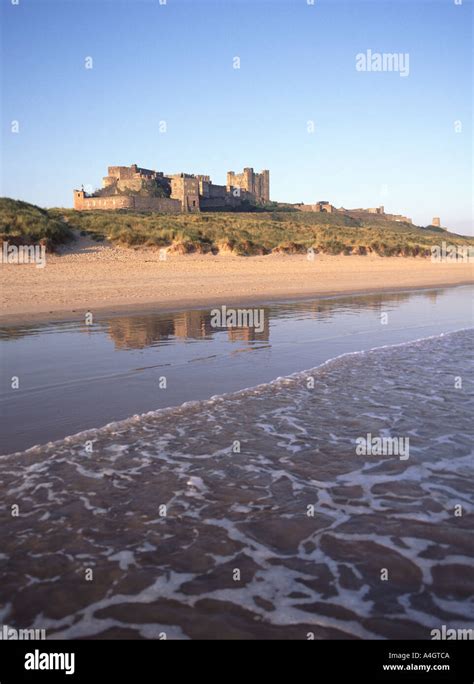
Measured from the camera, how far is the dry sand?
14703 mm

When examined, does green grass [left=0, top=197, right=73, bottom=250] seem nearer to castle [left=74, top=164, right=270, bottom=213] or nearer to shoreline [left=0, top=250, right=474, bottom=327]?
shoreline [left=0, top=250, right=474, bottom=327]

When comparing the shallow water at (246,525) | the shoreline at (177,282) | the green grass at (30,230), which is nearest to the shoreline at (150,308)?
the shoreline at (177,282)

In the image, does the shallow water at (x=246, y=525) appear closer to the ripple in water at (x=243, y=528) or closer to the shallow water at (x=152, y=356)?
the ripple in water at (x=243, y=528)

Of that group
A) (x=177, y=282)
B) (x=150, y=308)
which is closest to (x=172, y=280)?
(x=177, y=282)

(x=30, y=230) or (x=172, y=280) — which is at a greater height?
(x=30, y=230)

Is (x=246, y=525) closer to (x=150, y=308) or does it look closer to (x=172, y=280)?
(x=150, y=308)

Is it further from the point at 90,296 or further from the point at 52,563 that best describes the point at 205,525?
the point at 90,296

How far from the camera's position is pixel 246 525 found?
3.68m

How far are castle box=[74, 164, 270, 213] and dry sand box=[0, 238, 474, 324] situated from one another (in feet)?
132

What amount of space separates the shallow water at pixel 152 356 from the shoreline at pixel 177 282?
1.49 m

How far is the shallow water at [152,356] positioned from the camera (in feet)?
19.9

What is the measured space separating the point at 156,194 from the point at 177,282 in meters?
54.8

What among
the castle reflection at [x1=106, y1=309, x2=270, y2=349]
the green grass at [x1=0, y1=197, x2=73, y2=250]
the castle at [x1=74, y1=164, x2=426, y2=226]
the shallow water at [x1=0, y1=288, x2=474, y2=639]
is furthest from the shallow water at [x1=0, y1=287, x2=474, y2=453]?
the castle at [x1=74, y1=164, x2=426, y2=226]

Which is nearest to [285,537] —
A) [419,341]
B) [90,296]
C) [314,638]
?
[314,638]
